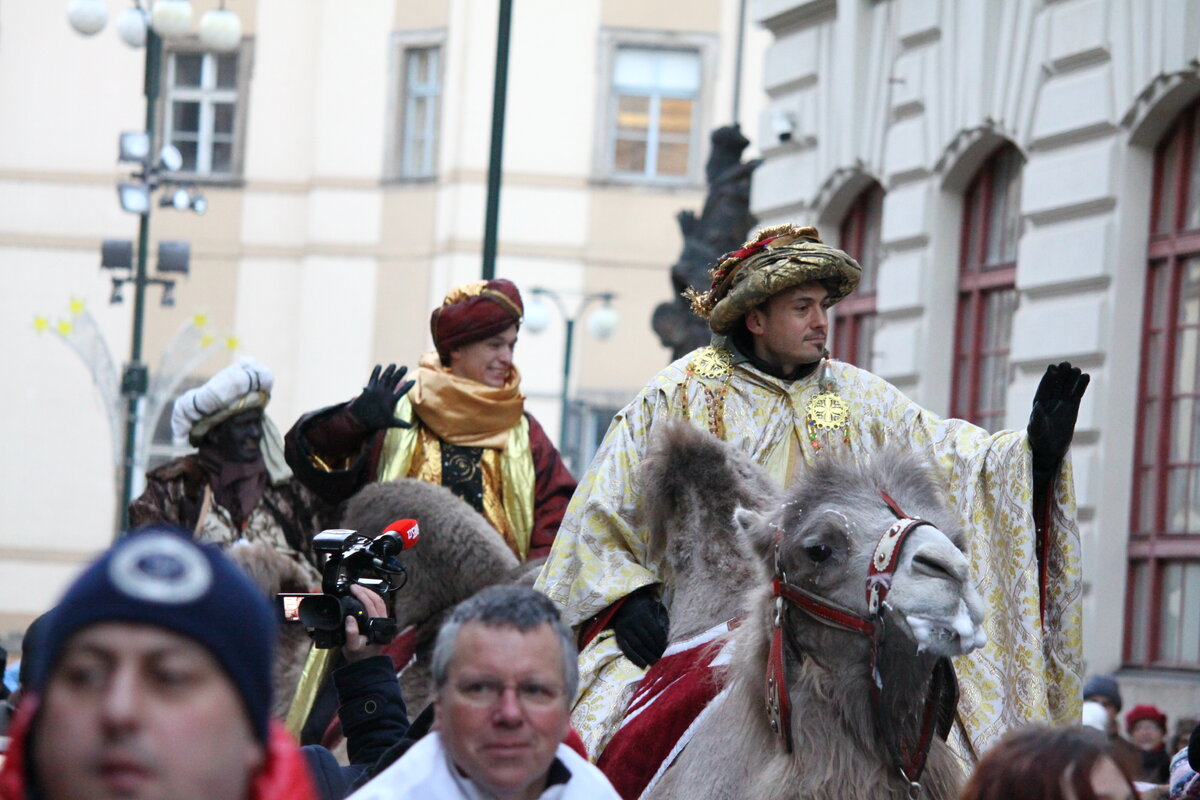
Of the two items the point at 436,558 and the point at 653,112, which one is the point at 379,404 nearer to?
the point at 436,558

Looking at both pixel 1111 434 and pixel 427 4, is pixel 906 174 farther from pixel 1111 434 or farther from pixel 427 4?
pixel 427 4

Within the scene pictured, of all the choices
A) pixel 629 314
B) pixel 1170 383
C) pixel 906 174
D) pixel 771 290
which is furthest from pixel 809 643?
pixel 629 314

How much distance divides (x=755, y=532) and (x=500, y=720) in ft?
5.39

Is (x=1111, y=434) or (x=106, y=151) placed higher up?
(x=106, y=151)

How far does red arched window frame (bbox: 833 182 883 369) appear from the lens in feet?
55.0

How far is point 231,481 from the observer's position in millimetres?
8922

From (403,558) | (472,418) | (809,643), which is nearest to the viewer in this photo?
(809,643)

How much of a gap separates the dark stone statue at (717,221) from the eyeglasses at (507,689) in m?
15.3

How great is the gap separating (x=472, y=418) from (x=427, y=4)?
1045 inches

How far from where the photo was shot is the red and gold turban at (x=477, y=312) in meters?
8.17

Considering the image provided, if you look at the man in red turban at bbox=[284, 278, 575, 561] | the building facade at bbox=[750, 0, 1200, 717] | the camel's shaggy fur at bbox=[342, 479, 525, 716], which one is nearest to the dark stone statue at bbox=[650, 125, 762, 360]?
the building facade at bbox=[750, 0, 1200, 717]

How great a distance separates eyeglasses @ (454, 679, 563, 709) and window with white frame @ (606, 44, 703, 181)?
101 feet

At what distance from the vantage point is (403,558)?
721cm

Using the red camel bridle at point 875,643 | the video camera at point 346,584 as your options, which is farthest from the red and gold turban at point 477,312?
the red camel bridle at point 875,643
